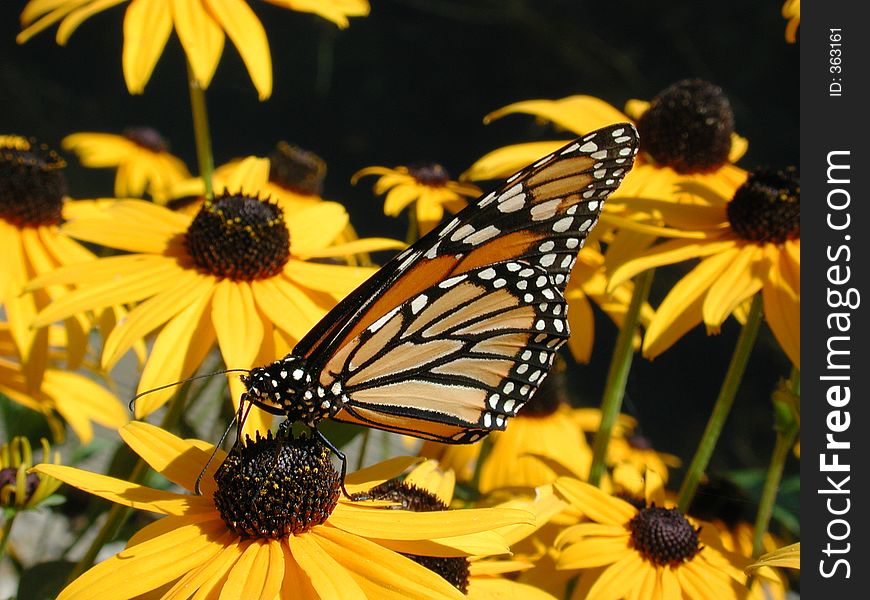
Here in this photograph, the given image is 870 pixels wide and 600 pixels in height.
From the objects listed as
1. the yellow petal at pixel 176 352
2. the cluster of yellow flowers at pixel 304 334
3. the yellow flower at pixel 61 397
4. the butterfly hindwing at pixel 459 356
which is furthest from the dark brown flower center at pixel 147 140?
the butterfly hindwing at pixel 459 356

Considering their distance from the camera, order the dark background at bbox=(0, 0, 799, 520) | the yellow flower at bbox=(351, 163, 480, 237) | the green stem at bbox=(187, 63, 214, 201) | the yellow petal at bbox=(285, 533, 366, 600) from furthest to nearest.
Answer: the dark background at bbox=(0, 0, 799, 520), the yellow flower at bbox=(351, 163, 480, 237), the green stem at bbox=(187, 63, 214, 201), the yellow petal at bbox=(285, 533, 366, 600)

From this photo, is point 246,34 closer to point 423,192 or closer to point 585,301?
point 423,192

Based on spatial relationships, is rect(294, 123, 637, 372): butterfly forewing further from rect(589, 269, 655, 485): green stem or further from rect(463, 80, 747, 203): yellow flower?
rect(463, 80, 747, 203): yellow flower

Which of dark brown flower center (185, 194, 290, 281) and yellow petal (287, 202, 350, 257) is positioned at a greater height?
yellow petal (287, 202, 350, 257)

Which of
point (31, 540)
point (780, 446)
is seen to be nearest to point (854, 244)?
point (780, 446)

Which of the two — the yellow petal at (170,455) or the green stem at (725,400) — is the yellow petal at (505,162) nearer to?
the green stem at (725,400)

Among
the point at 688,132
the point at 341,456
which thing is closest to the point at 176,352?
the point at 341,456

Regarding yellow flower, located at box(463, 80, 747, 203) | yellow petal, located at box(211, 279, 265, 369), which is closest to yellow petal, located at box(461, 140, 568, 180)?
yellow flower, located at box(463, 80, 747, 203)
